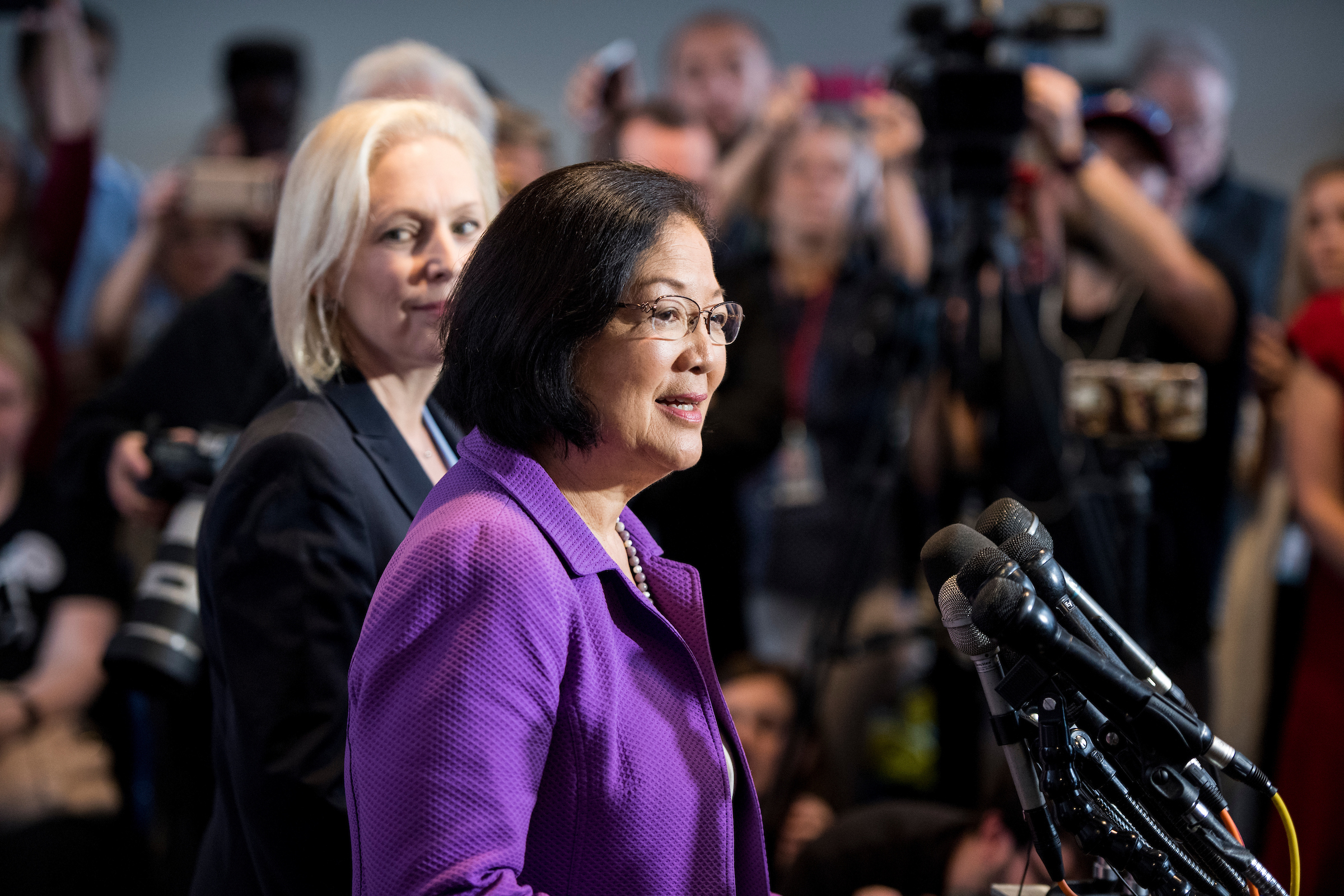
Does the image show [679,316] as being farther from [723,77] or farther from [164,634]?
[723,77]

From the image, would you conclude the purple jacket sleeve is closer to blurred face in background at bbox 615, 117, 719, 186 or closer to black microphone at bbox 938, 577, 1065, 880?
black microphone at bbox 938, 577, 1065, 880

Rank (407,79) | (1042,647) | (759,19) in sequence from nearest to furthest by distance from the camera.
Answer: (1042,647)
(407,79)
(759,19)

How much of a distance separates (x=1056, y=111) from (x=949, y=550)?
1816 millimetres

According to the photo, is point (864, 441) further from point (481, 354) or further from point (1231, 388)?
point (481, 354)

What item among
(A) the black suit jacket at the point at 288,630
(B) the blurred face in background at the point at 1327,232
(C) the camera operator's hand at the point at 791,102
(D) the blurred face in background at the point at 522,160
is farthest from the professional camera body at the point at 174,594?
(B) the blurred face in background at the point at 1327,232

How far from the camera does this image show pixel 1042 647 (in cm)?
92

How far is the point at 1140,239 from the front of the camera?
2.61 metres

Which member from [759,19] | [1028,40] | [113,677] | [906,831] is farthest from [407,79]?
[759,19]

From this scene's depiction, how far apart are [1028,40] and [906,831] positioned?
5.50ft

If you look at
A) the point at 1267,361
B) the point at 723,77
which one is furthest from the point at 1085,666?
the point at 723,77

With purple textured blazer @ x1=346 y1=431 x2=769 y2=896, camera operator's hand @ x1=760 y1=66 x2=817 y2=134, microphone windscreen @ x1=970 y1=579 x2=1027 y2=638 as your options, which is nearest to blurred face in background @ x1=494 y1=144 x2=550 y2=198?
camera operator's hand @ x1=760 y1=66 x2=817 y2=134

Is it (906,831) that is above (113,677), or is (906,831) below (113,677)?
below

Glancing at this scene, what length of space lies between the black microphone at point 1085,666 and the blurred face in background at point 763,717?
71.6 inches

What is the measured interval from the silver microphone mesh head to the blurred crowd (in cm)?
125
